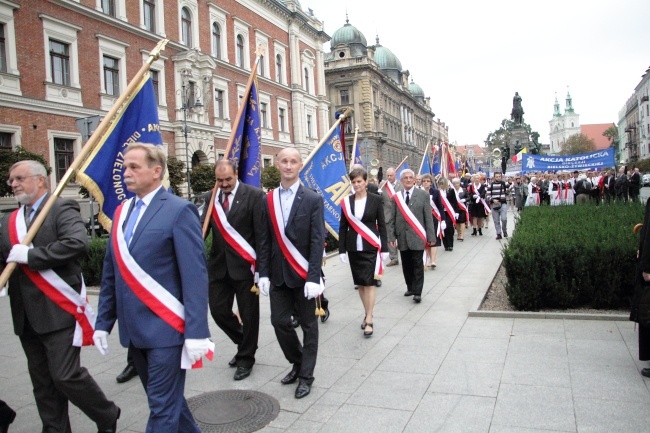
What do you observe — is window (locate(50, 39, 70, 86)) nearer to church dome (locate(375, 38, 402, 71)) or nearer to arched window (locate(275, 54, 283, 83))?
arched window (locate(275, 54, 283, 83))

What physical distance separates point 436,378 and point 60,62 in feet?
86.4

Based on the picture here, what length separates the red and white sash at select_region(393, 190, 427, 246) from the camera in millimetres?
7949

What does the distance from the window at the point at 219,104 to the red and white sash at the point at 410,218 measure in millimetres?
29482

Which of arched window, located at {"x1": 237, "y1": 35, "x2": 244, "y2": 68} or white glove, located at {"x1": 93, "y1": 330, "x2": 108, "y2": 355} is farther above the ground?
arched window, located at {"x1": 237, "y1": 35, "x2": 244, "y2": 68}

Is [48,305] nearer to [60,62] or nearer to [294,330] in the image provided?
[294,330]

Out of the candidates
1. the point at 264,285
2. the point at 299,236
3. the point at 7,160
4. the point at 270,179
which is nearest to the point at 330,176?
the point at 299,236

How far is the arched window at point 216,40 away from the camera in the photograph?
36406 millimetres

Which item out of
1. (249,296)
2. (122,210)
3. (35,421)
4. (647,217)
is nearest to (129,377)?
(35,421)

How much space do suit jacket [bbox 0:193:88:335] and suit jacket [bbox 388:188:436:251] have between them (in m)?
5.22

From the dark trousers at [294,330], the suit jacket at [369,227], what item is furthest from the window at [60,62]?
the dark trousers at [294,330]

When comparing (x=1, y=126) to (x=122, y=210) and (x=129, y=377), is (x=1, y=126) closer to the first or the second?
(x=129, y=377)

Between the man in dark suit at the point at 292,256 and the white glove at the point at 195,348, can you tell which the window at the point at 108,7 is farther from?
the white glove at the point at 195,348

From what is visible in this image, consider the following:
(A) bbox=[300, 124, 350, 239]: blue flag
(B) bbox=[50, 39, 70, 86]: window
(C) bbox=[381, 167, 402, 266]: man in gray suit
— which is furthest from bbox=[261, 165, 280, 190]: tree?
(A) bbox=[300, 124, 350, 239]: blue flag

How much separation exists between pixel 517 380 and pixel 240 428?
231cm
